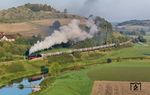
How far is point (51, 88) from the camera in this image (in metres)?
81.5

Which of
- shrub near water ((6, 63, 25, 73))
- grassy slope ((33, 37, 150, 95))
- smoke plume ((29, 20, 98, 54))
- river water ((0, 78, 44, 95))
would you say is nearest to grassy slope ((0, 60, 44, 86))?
shrub near water ((6, 63, 25, 73))

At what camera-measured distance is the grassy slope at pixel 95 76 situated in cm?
8056

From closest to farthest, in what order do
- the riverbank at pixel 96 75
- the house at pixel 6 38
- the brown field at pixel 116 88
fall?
the brown field at pixel 116 88
the riverbank at pixel 96 75
the house at pixel 6 38

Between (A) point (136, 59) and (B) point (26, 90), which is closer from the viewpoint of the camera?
(B) point (26, 90)

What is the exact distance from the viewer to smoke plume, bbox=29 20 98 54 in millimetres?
144100

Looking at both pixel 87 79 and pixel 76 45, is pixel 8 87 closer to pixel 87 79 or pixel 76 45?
pixel 87 79

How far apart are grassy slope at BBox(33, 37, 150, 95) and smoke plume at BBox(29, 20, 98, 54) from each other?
30.2m

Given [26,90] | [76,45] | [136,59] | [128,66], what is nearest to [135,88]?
[26,90]

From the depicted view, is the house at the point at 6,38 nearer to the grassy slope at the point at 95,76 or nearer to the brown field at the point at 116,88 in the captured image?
the grassy slope at the point at 95,76

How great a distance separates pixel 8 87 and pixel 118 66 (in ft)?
117

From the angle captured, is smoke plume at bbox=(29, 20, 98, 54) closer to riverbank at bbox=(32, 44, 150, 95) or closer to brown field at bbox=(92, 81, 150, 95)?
riverbank at bbox=(32, 44, 150, 95)

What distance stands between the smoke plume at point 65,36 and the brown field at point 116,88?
5016cm

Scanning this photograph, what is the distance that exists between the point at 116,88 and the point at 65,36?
84239 mm

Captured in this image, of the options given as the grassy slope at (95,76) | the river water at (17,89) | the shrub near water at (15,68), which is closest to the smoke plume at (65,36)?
the shrub near water at (15,68)
